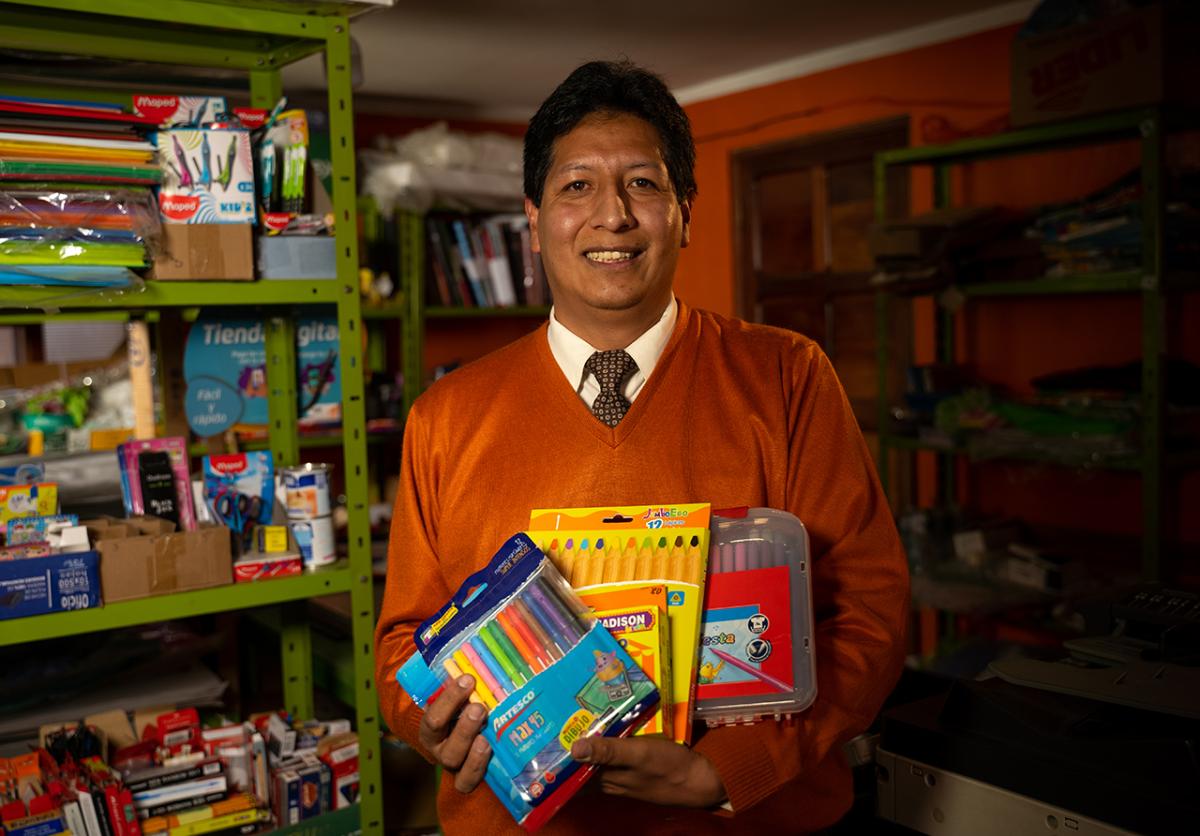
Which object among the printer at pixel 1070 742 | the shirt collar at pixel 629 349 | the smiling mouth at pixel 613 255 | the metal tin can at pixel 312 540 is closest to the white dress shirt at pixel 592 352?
the shirt collar at pixel 629 349

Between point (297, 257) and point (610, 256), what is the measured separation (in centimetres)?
83

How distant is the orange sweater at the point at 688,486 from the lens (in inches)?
48.4

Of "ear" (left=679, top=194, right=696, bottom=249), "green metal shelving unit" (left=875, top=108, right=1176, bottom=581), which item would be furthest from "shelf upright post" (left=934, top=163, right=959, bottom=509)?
"ear" (left=679, top=194, right=696, bottom=249)

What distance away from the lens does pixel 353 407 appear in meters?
1.96

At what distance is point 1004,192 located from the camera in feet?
14.0

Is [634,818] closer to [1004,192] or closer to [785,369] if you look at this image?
[785,369]

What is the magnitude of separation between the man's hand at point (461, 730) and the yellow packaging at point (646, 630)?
0.15m

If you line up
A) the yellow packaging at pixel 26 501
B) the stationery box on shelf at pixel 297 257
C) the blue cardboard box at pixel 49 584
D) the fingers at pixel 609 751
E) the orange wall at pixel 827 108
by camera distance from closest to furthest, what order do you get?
the fingers at pixel 609 751 → the blue cardboard box at pixel 49 584 → the yellow packaging at pixel 26 501 → the stationery box on shelf at pixel 297 257 → the orange wall at pixel 827 108

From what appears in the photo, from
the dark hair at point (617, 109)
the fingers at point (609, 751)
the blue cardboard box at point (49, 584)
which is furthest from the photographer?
the blue cardboard box at point (49, 584)

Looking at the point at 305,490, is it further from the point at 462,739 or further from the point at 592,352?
the point at 462,739

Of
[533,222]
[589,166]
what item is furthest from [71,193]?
[589,166]

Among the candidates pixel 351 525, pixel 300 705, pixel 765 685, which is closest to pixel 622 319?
pixel 765 685

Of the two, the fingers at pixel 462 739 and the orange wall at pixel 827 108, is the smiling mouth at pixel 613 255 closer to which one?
the fingers at pixel 462 739

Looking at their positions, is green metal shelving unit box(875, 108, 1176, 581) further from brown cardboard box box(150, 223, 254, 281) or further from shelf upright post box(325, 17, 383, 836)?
brown cardboard box box(150, 223, 254, 281)
